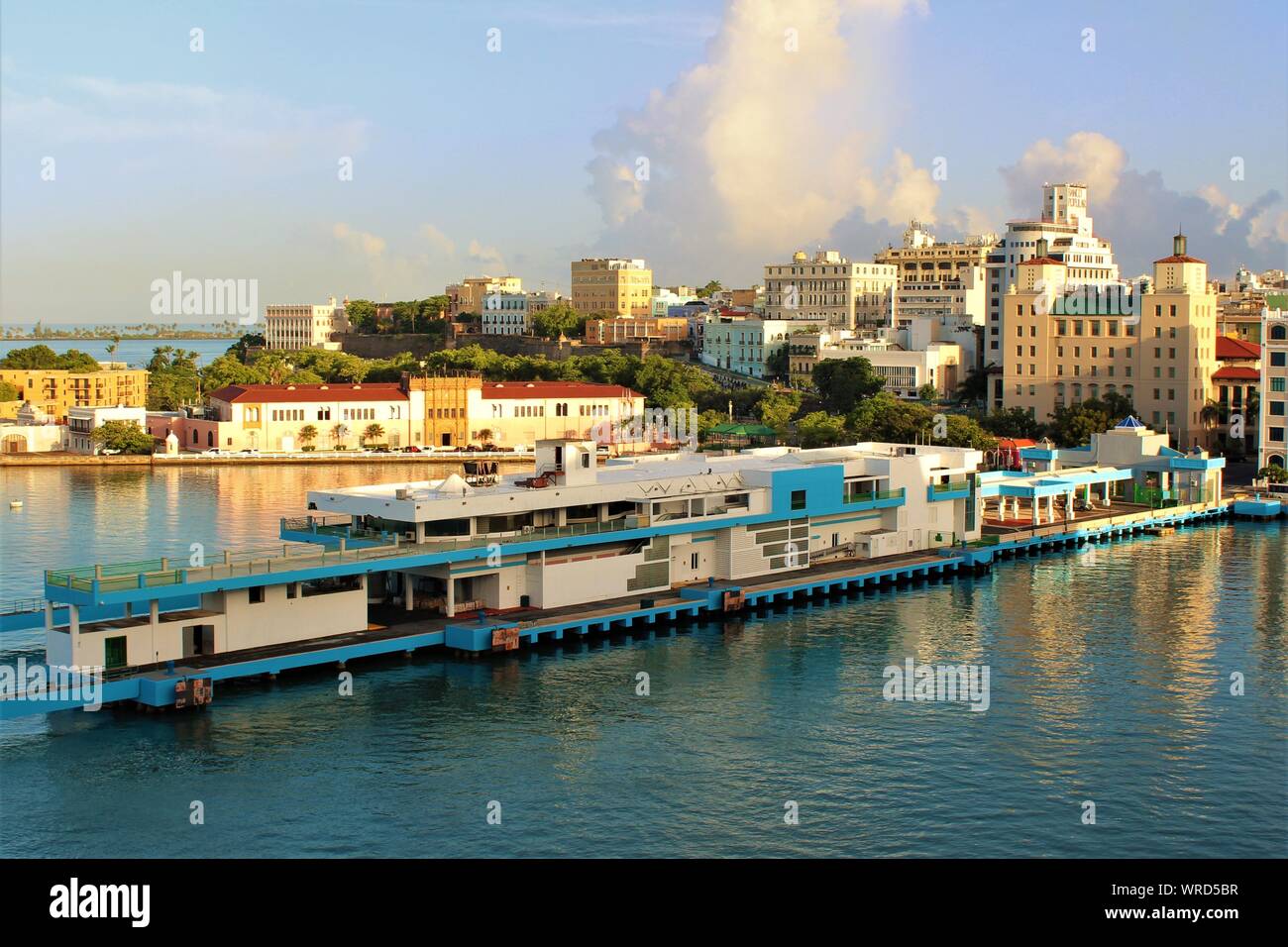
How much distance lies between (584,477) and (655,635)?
4278 millimetres

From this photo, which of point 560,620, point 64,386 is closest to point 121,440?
point 64,386

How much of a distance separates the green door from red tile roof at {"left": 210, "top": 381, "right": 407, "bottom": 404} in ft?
168

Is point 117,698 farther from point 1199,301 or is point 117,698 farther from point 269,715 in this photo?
point 1199,301

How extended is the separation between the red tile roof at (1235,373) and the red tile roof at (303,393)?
38.7 metres

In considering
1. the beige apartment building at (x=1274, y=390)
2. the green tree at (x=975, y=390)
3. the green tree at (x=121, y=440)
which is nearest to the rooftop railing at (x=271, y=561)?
the beige apartment building at (x=1274, y=390)

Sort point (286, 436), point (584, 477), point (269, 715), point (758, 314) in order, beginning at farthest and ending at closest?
point (758, 314), point (286, 436), point (584, 477), point (269, 715)

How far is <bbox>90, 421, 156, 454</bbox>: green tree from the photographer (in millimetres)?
74188

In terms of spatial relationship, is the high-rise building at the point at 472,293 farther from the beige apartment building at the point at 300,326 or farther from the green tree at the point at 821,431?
the green tree at the point at 821,431

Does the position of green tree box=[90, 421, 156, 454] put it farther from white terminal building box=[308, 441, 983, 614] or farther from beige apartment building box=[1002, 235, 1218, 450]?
white terminal building box=[308, 441, 983, 614]

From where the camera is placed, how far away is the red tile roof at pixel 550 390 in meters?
80.5

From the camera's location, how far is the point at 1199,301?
67188 millimetres

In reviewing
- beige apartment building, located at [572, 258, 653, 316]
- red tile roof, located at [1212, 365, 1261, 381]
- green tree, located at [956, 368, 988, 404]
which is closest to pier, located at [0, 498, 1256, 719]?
red tile roof, located at [1212, 365, 1261, 381]

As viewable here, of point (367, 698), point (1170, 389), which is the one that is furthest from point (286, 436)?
point (367, 698)

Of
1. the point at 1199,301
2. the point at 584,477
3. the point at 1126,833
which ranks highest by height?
the point at 1199,301
